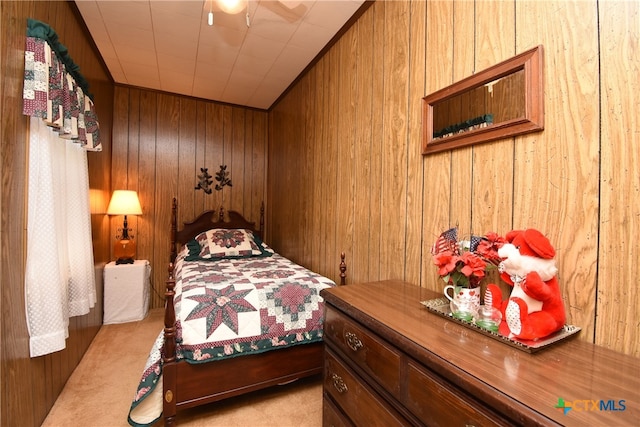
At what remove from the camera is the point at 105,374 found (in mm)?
2135

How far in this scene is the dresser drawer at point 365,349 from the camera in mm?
968

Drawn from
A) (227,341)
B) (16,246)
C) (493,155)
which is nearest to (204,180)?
(16,246)

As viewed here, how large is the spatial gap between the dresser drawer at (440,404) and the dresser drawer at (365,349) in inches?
2.7

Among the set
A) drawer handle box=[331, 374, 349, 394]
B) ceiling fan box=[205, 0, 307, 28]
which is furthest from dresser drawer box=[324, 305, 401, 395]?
ceiling fan box=[205, 0, 307, 28]

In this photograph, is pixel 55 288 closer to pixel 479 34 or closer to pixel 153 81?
pixel 479 34

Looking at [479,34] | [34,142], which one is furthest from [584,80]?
[34,142]

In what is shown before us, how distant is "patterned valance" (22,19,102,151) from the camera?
143 centimetres

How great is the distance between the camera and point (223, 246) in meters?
3.13

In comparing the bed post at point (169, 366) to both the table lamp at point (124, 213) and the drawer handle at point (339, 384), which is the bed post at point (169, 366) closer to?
the drawer handle at point (339, 384)

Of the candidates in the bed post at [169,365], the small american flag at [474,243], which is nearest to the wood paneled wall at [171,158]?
the bed post at [169,365]

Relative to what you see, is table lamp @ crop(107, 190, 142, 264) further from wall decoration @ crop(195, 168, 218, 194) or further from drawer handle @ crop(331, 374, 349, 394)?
drawer handle @ crop(331, 374, 349, 394)

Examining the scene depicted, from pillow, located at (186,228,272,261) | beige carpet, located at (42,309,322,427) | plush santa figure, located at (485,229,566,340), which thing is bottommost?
beige carpet, located at (42,309,322,427)

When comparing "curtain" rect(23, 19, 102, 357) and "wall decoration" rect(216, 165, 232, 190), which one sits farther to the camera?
"wall decoration" rect(216, 165, 232, 190)

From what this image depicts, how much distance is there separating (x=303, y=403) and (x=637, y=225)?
72.5 inches
